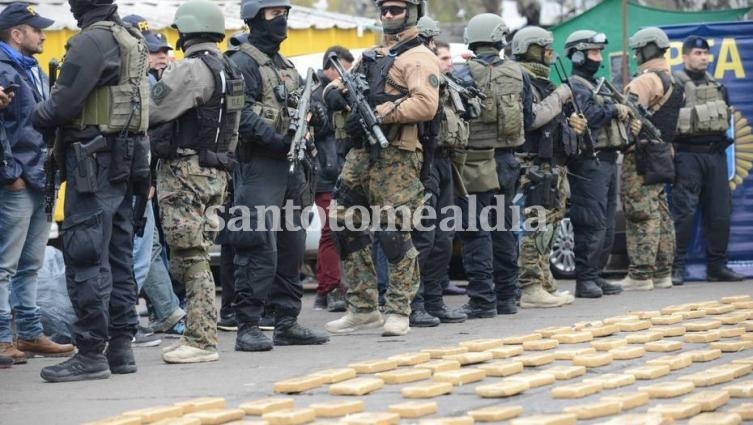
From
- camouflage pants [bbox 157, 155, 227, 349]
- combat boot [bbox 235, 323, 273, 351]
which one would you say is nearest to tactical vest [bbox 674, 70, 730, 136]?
combat boot [bbox 235, 323, 273, 351]

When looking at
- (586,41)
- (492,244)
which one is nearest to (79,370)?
(492,244)

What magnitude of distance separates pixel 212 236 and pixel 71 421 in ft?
7.33

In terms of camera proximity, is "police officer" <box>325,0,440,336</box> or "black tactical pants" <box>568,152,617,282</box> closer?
"police officer" <box>325,0,440,336</box>

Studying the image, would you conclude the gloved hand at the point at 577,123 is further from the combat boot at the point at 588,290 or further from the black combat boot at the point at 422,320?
the black combat boot at the point at 422,320

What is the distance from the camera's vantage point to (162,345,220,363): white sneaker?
838 centimetres

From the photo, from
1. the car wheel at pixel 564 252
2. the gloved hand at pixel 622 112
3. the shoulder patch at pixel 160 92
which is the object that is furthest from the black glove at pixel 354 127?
the car wheel at pixel 564 252

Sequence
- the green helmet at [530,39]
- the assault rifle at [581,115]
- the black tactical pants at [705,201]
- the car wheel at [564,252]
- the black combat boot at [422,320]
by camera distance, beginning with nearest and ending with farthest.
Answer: the black combat boot at [422,320], the green helmet at [530,39], the assault rifle at [581,115], the black tactical pants at [705,201], the car wheel at [564,252]

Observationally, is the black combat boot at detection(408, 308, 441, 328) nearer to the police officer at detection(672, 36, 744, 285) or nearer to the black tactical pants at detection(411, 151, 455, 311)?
the black tactical pants at detection(411, 151, 455, 311)

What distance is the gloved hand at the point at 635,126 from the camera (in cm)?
1277

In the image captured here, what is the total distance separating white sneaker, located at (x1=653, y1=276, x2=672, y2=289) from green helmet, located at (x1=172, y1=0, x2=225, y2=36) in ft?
20.6

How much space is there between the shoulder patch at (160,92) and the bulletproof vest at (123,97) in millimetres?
289

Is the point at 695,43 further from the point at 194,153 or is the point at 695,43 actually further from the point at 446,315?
the point at 194,153

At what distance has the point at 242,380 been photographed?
7551mm

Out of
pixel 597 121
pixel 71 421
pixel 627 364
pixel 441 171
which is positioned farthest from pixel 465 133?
pixel 71 421
